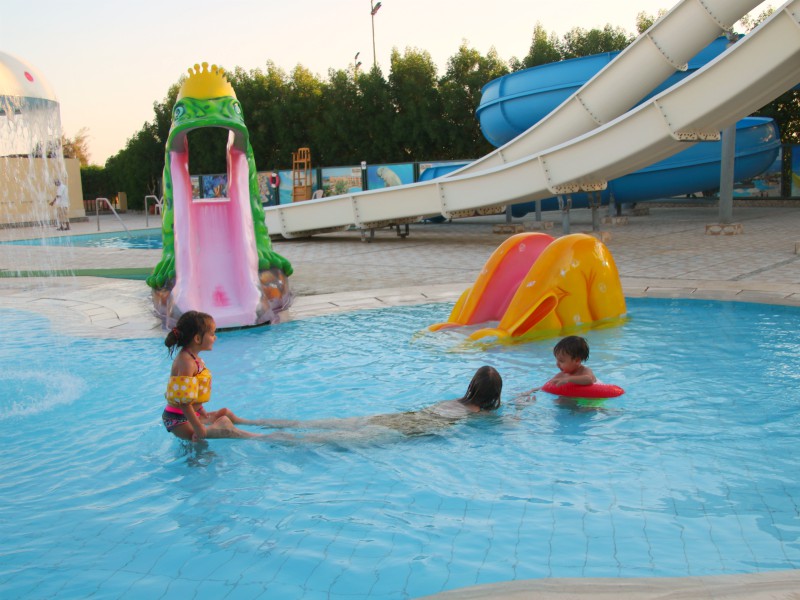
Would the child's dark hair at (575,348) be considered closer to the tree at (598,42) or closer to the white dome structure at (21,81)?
the white dome structure at (21,81)

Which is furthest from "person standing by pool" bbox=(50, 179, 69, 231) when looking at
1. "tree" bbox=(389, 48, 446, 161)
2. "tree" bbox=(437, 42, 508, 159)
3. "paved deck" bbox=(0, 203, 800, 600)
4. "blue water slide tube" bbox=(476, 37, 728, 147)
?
"tree" bbox=(437, 42, 508, 159)

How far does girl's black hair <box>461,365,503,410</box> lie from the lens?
16.3 ft

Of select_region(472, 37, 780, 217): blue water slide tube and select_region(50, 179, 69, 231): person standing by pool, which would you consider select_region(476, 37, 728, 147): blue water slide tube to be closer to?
select_region(472, 37, 780, 217): blue water slide tube

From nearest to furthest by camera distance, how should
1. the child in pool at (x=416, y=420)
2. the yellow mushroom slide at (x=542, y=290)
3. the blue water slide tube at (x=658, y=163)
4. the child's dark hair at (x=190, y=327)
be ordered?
1. the child's dark hair at (x=190, y=327)
2. the child in pool at (x=416, y=420)
3. the yellow mushroom slide at (x=542, y=290)
4. the blue water slide tube at (x=658, y=163)

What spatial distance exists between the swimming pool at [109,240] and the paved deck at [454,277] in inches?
61.8

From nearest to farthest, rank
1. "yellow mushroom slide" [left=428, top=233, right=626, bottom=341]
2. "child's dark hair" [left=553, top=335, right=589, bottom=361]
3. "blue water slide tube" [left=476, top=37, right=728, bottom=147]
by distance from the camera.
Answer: "child's dark hair" [left=553, top=335, right=589, bottom=361]
"yellow mushroom slide" [left=428, top=233, right=626, bottom=341]
"blue water slide tube" [left=476, top=37, right=728, bottom=147]

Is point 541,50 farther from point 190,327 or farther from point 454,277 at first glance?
point 190,327

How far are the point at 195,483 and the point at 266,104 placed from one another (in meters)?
33.6

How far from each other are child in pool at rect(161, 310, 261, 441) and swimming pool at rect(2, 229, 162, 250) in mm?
14986

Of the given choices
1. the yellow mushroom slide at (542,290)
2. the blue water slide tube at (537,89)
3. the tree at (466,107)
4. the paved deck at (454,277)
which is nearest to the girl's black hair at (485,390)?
the yellow mushroom slide at (542,290)

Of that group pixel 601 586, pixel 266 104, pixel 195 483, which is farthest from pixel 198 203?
pixel 266 104

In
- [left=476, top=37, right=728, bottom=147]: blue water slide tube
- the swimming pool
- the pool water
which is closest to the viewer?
the pool water

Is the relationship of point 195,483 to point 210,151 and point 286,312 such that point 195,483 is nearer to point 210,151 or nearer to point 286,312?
point 286,312

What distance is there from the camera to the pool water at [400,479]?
3.32 meters
